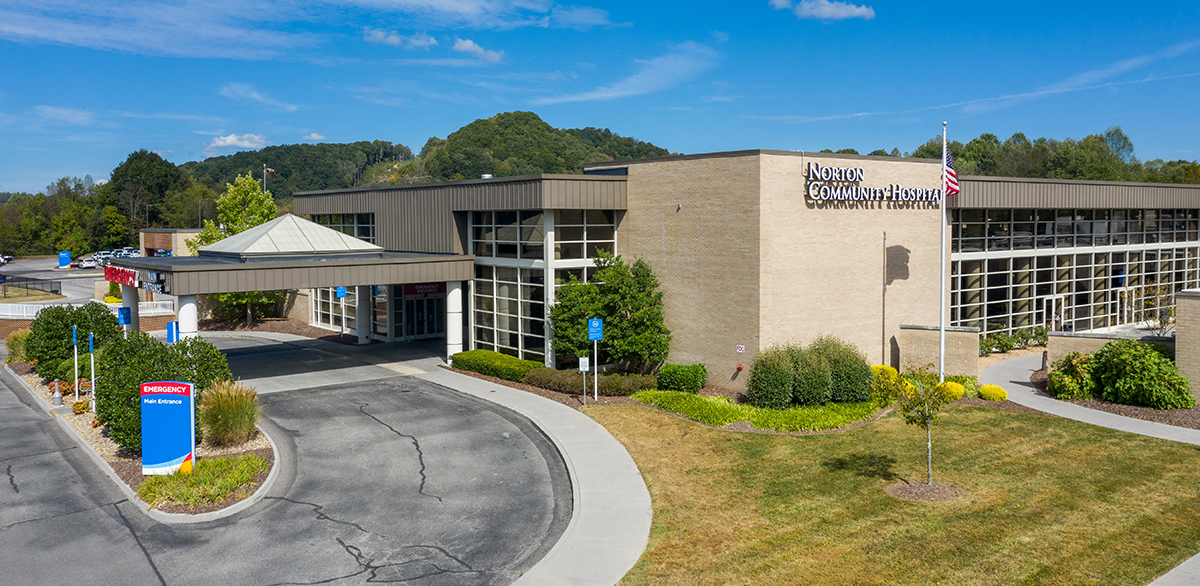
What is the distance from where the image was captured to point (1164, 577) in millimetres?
12016

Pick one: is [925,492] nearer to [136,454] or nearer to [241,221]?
[136,454]

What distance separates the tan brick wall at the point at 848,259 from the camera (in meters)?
25.0

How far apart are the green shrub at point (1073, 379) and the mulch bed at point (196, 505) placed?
22.4 metres

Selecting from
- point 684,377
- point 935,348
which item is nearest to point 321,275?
point 684,377

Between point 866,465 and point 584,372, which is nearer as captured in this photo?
point 866,465

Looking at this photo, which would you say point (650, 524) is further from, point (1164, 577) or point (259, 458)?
point (259, 458)

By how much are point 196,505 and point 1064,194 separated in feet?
112

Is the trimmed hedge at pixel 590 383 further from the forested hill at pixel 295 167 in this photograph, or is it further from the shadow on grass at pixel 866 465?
the forested hill at pixel 295 167

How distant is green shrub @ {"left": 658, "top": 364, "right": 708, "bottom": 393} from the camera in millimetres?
25781

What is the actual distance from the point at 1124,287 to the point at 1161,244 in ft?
12.3

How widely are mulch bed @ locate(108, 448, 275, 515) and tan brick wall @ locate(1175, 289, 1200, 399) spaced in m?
24.7

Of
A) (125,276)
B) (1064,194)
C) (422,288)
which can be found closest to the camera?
(125,276)

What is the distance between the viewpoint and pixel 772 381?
23.6 metres

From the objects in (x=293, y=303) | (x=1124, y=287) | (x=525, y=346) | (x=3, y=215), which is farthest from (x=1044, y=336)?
(x=3, y=215)
